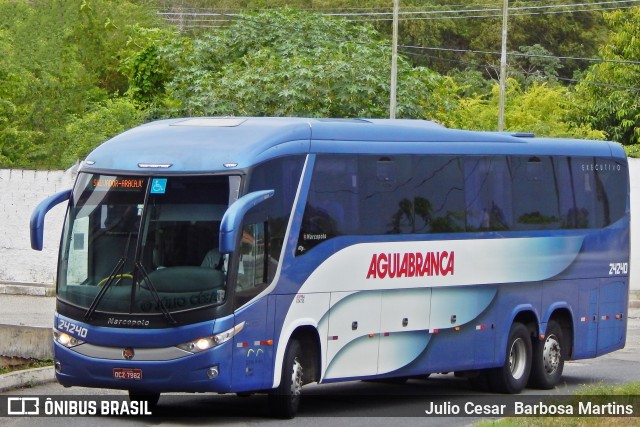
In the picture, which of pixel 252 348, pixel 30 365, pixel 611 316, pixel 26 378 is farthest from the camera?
pixel 611 316

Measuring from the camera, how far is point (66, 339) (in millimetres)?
12781

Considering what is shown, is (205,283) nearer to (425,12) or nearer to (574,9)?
(425,12)

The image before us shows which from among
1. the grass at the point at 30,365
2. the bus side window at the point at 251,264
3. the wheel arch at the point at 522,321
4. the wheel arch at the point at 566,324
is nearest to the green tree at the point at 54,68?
the grass at the point at 30,365

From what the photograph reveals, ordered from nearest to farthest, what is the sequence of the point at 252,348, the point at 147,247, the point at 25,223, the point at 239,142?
1. the point at 147,247
2. the point at 252,348
3. the point at 239,142
4. the point at 25,223

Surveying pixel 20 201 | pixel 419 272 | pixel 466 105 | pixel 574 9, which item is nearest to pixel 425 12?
pixel 574 9

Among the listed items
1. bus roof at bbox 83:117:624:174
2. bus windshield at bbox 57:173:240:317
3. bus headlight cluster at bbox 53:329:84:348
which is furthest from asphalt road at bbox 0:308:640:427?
bus roof at bbox 83:117:624:174

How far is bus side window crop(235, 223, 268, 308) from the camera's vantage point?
41.2 ft

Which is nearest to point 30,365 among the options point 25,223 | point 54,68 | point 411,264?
point 411,264

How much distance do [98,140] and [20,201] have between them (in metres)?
6.94

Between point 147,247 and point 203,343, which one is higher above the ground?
point 147,247

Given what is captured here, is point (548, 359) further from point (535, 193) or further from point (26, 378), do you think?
point (26, 378)

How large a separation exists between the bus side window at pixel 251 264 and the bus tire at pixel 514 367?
4798mm

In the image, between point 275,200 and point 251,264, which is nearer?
point 251,264

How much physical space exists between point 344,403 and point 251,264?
9.78 feet
